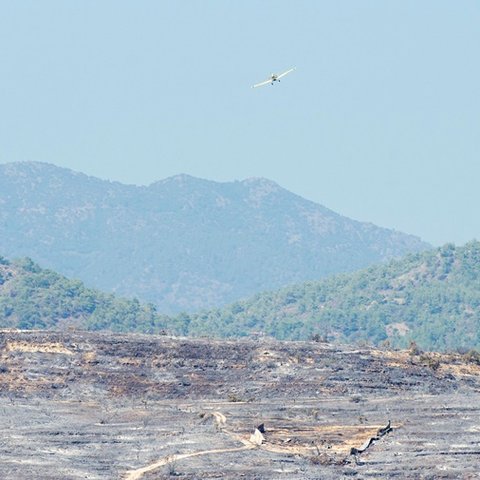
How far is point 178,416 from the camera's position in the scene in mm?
80500

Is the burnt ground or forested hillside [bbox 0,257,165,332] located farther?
forested hillside [bbox 0,257,165,332]

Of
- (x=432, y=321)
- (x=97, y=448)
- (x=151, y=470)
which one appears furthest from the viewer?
(x=432, y=321)

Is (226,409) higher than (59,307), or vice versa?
(59,307)

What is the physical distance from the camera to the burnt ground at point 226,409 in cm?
6706

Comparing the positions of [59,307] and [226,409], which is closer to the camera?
[226,409]

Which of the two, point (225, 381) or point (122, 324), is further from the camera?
point (122, 324)

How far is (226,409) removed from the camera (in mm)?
83250

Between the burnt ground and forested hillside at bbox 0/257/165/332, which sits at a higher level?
forested hillside at bbox 0/257/165/332

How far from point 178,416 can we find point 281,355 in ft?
48.1

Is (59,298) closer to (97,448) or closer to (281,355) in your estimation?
(281,355)

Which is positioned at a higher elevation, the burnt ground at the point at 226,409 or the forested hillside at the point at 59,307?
the forested hillside at the point at 59,307

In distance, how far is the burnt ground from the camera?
67.1 m

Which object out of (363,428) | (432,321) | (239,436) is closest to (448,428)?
(363,428)

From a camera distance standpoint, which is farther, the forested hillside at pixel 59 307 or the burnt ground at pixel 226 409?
the forested hillside at pixel 59 307
